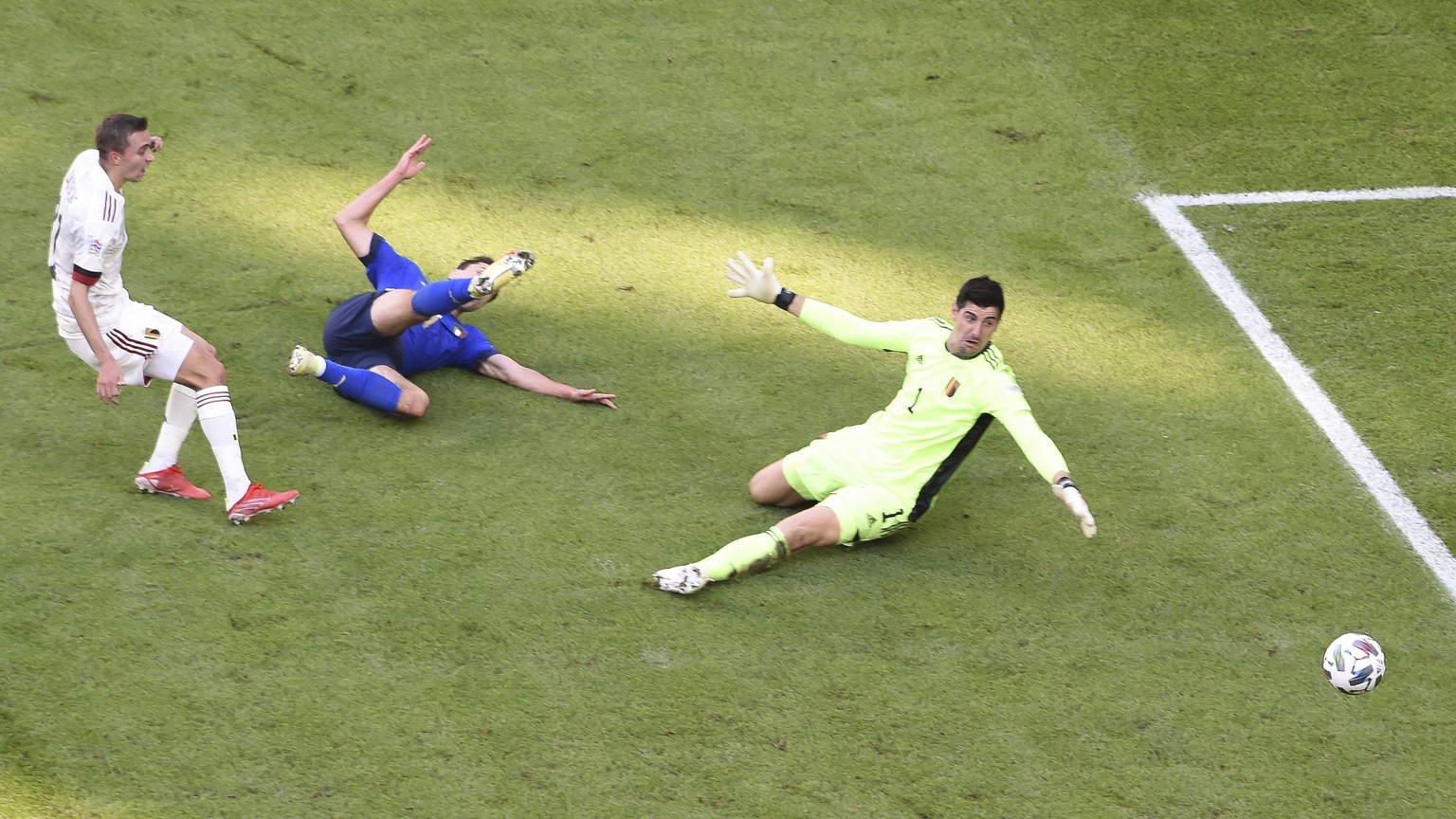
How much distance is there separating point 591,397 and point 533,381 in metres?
0.29

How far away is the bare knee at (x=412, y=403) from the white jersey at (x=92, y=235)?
1.27 metres

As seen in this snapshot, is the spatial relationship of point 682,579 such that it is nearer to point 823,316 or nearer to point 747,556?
point 747,556

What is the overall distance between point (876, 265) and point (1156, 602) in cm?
257

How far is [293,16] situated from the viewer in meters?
9.16

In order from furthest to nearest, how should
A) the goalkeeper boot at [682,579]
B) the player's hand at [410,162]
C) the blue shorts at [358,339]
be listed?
the player's hand at [410,162] < the blue shorts at [358,339] < the goalkeeper boot at [682,579]

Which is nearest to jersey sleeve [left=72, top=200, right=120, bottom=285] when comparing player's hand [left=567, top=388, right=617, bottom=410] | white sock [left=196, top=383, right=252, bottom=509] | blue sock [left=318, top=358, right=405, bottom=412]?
white sock [left=196, top=383, right=252, bottom=509]

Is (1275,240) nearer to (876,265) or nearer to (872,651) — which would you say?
(876,265)

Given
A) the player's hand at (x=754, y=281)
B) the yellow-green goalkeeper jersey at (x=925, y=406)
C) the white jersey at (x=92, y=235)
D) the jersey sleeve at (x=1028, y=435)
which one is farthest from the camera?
the player's hand at (x=754, y=281)

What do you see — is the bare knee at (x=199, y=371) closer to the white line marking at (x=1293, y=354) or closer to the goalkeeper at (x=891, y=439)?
the goalkeeper at (x=891, y=439)

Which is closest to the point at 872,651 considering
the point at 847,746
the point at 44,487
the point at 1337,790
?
the point at 847,746

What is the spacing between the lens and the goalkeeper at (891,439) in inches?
220

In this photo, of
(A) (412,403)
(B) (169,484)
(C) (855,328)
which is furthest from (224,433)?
(C) (855,328)

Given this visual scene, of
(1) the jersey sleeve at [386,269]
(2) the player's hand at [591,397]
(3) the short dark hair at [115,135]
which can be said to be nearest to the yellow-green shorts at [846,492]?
(2) the player's hand at [591,397]

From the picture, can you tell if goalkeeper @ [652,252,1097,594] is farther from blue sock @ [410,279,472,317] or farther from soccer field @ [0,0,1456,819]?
blue sock @ [410,279,472,317]
